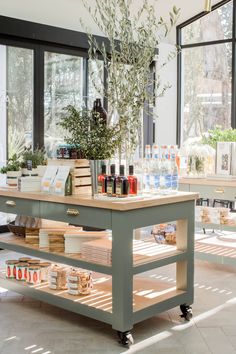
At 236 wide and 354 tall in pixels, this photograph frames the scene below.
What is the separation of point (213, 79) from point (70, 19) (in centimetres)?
245

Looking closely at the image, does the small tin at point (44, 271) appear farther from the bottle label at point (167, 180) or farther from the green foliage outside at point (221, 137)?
the green foliage outside at point (221, 137)

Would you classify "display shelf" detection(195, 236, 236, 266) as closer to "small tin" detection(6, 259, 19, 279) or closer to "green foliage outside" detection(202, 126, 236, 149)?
A: "green foliage outside" detection(202, 126, 236, 149)

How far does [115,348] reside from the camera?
3.32 meters

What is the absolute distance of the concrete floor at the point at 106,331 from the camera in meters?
3.32

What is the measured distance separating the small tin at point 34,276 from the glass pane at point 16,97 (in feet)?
9.28

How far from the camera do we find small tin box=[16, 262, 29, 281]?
4.16 m

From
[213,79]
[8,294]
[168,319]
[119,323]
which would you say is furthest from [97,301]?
[213,79]

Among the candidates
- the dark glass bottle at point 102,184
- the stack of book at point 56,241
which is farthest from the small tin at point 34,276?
the dark glass bottle at point 102,184

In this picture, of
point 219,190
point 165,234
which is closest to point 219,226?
point 219,190

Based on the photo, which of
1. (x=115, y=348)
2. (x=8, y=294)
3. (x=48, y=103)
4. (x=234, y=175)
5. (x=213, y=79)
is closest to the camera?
(x=115, y=348)

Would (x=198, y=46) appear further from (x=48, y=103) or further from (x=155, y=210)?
(x=155, y=210)

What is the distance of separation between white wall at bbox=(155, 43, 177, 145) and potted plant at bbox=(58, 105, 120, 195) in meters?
4.76

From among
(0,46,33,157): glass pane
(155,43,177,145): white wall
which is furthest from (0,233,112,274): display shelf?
(155,43,177,145): white wall

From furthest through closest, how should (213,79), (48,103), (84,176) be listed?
Answer: (213,79) < (48,103) < (84,176)
